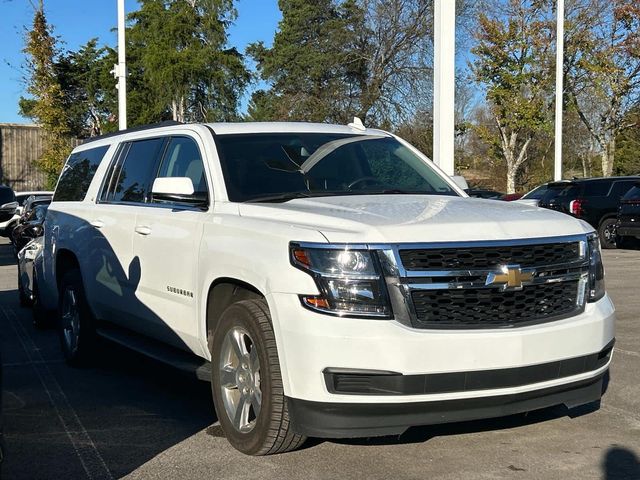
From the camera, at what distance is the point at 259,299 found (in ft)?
14.4

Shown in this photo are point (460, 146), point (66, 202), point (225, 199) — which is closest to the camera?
point (225, 199)

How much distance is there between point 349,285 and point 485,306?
70 cm

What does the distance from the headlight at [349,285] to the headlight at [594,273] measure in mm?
1290

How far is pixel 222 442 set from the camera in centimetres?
479

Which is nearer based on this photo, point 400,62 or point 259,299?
point 259,299

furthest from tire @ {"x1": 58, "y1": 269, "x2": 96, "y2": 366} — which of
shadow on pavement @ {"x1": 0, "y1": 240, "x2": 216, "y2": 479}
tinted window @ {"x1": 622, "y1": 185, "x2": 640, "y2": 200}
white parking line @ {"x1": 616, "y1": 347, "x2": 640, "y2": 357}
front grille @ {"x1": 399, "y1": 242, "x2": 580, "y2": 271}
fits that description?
tinted window @ {"x1": 622, "y1": 185, "x2": 640, "y2": 200}

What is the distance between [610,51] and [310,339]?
34079mm

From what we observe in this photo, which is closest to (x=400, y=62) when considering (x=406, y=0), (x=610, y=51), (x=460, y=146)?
(x=406, y=0)

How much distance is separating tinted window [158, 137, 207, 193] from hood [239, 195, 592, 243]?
2.17 ft

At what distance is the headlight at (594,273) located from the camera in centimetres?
447

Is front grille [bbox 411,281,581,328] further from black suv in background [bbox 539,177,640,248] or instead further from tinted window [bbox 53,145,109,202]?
black suv in background [bbox 539,177,640,248]

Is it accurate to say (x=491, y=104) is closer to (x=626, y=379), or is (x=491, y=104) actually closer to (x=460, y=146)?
(x=460, y=146)

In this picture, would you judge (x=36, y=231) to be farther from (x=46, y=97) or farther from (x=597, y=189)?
(x=46, y=97)

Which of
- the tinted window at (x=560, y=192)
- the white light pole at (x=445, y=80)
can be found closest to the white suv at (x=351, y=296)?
the white light pole at (x=445, y=80)
